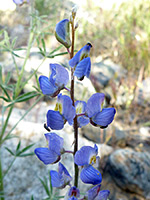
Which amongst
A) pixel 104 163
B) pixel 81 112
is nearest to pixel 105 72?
pixel 104 163

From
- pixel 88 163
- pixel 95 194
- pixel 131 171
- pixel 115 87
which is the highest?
pixel 115 87

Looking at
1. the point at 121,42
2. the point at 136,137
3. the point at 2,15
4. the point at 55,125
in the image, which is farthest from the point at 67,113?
the point at 2,15

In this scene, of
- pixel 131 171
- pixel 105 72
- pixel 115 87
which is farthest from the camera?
pixel 105 72

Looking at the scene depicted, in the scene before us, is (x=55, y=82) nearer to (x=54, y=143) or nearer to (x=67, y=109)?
(x=67, y=109)

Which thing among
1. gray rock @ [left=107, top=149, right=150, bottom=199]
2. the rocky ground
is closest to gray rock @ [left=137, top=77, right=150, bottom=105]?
the rocky ground

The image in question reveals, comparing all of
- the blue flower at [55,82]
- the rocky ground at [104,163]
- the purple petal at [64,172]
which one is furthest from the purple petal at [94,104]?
the rocky ground at [104,163]

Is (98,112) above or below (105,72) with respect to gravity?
below
